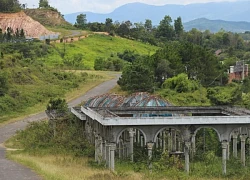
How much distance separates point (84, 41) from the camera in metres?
104

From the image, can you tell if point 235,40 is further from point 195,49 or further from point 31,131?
point 31,131

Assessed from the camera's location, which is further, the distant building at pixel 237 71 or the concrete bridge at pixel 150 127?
the distant building at pixel 237 71

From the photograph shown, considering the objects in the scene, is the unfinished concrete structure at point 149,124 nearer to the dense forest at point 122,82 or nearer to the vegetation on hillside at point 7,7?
the dense forest at point 122,82

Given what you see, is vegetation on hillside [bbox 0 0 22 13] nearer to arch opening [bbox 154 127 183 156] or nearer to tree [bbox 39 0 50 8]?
tree [bbox 39 0 50 8]

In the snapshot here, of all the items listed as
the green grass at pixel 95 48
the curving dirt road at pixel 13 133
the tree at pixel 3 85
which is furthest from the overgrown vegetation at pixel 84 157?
the green grass at pixel 95 48

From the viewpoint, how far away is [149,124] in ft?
89.6

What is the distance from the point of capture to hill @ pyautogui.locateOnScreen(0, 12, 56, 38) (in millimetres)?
108000

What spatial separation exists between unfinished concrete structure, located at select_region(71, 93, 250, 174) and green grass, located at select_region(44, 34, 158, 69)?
42703 mm

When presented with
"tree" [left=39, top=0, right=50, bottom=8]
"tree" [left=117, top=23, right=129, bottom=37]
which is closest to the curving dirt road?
"tree" [left=117, top=23, right=129, bottom=37]

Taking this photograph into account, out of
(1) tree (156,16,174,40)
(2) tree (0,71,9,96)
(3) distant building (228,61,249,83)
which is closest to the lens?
(2) tree (0,71,9,96)

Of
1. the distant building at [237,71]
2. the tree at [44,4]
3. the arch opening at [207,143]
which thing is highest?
the tree at [44,4]

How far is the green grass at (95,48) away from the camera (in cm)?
8494

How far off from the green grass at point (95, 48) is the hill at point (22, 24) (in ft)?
36.7

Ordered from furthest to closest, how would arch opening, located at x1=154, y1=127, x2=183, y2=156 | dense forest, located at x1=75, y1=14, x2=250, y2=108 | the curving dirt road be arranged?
dense forest, located at x1=75, y1=14, x2=250, y2=108
arch opening, located at x1=154, y1=127, x2=183, y2=156
the curving dirt road
